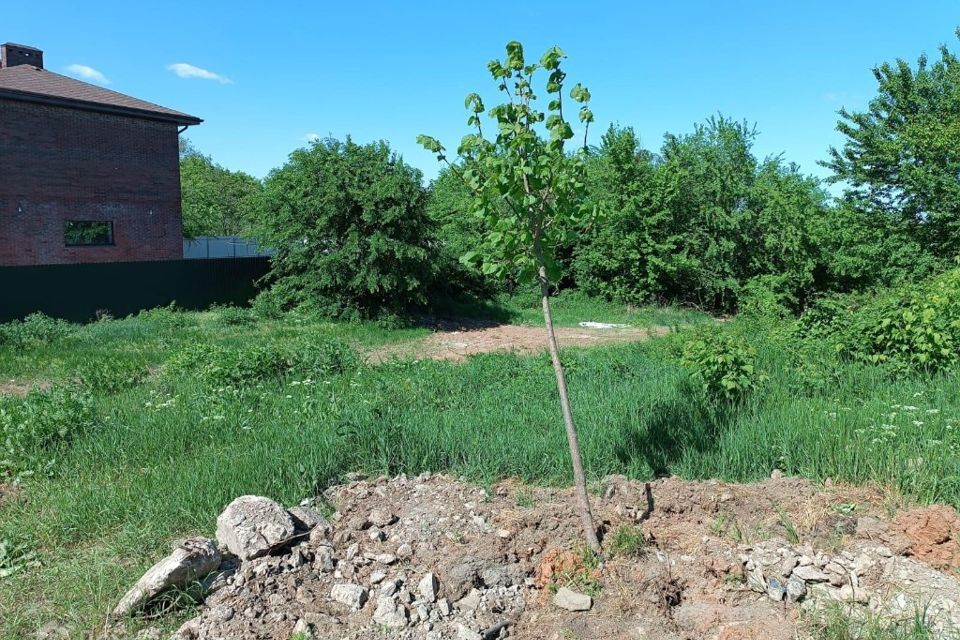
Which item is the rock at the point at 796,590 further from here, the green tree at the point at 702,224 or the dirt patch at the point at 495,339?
the green tree at the point at 702,224

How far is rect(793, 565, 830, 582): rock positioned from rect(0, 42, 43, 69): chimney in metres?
28.6

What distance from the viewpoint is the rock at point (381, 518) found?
4480mm

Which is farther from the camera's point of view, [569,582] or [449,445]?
[449,445]

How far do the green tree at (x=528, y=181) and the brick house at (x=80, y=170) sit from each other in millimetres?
20421

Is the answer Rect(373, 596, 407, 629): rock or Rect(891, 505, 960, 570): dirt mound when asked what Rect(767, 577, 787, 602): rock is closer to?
Rect(891, 505, 960, 570): dirt mound

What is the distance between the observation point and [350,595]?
3.79m

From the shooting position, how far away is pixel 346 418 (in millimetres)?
6223

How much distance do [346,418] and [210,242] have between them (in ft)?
117

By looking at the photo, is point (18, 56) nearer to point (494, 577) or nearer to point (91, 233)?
point (91, 233)

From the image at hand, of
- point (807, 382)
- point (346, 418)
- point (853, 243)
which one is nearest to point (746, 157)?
point (853, 243)

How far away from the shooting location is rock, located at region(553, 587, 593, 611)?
3688 millimetres

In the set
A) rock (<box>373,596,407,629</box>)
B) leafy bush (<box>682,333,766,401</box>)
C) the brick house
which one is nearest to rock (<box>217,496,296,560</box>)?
rock (<box>373,596,407,629</box>)

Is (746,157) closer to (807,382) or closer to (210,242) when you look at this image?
(807,382)

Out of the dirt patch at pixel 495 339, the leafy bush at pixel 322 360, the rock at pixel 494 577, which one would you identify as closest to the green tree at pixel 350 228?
the dirt patch at pixel 495 339
